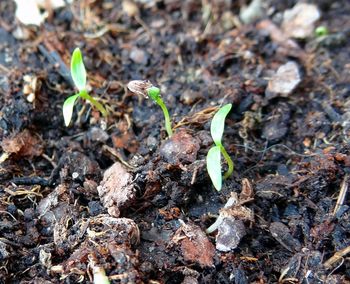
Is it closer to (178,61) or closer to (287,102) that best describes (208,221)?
(287,102)

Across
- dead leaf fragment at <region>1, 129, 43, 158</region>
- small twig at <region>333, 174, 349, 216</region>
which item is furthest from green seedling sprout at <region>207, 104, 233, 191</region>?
dead leaf fragment at <region>1, 129, 43, 158</region>

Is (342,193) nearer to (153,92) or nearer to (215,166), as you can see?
(215,166)

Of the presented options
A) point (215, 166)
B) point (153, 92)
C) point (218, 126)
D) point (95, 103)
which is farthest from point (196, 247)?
point (95, 103)

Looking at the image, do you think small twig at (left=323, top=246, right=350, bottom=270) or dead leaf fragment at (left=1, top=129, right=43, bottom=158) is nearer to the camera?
small twig at (left=323, top=246, right=350, bottom=270)

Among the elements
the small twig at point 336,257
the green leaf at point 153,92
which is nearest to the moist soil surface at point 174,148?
the small twig at point 336,257

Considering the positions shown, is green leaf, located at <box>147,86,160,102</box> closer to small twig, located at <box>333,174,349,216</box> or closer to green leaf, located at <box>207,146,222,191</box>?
green leaf, located at <box>207,146,222,191</box>

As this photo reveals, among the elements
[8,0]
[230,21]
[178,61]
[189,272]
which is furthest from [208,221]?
[8,0]

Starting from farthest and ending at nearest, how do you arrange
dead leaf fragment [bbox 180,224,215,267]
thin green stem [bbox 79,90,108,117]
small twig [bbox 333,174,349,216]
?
thin green stem [bbox 79,90,108,117], small twig [bbox 333,174,349,216], dead leaf fragment [bbox 180,224,215,267]
